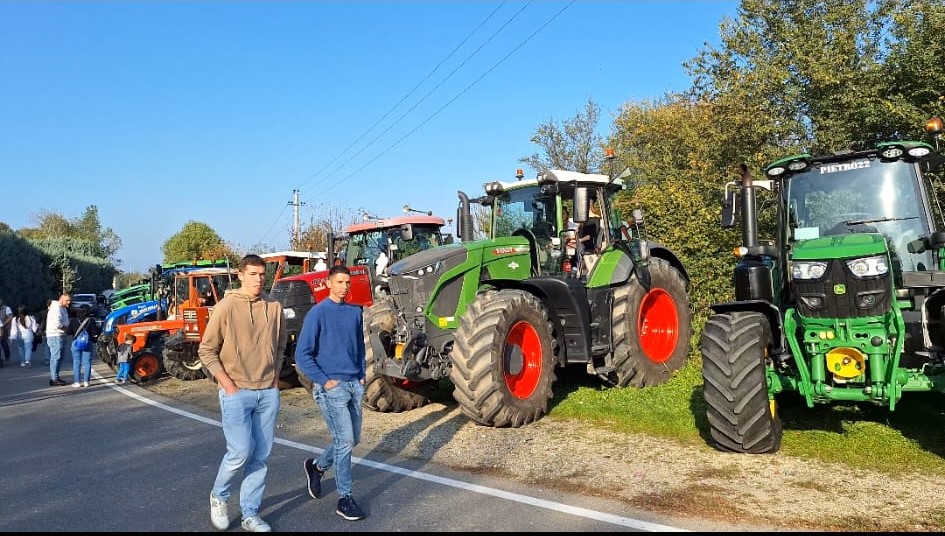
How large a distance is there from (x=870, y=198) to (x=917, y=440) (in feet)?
7.27

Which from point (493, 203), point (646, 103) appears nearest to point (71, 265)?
point (646, 103)

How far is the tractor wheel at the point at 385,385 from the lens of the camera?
26.4 feet

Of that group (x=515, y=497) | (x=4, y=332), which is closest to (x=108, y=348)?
(x=4, y=332)

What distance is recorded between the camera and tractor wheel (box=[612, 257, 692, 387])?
29.5ft

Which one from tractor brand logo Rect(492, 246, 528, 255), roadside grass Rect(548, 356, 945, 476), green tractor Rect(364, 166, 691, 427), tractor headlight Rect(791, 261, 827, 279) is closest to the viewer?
tractor headlight Rect(791, 261, 827, 279)

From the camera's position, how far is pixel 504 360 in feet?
24.7

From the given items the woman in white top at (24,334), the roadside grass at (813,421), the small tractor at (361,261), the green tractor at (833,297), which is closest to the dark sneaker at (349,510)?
the green tractor at (833,297)

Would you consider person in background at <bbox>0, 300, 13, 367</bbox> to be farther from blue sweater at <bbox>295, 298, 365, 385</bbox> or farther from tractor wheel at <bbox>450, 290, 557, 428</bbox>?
blue sweater at <bbox>295, 298, 365, 385</bbox>

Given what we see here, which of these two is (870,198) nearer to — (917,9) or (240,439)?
(240,439)

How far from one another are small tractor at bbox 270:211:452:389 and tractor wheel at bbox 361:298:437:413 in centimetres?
278

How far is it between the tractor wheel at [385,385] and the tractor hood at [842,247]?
14.3 feet

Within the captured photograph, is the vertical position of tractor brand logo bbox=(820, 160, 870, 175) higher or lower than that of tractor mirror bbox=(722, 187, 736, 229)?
higher

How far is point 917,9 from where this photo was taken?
13.4m

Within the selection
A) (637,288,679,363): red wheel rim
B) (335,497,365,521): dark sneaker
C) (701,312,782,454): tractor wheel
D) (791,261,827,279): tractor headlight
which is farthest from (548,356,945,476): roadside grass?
(335,497,365,521): dark sneaker
